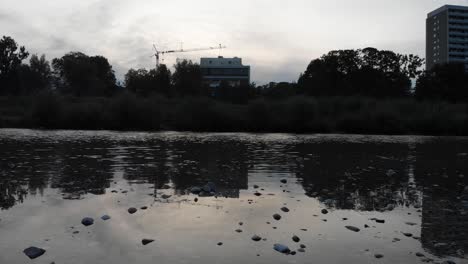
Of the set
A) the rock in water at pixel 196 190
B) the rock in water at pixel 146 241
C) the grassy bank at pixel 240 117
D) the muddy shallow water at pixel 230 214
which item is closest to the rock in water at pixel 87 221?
the muddy shallow water at pixel 230 214

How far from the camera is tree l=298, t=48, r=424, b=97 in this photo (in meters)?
120

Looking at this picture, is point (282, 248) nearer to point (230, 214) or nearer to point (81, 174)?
point (230, 214)

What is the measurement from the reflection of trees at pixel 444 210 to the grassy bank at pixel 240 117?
1992 inches

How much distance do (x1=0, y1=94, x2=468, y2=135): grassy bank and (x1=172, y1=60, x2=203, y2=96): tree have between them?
5013cm

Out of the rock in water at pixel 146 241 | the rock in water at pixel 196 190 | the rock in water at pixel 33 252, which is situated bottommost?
the rock in water at pixel 146 241

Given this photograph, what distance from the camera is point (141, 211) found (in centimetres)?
1255

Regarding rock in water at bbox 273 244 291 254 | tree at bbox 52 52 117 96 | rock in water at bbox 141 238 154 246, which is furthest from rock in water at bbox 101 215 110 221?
tree at bbox 52 52 117 96

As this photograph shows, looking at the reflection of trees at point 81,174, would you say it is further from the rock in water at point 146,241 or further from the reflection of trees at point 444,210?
the reflection of trees at point 444,210

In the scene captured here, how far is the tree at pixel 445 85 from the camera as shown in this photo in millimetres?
112312

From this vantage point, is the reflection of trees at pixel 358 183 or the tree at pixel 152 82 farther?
the tree at pixel 152 82

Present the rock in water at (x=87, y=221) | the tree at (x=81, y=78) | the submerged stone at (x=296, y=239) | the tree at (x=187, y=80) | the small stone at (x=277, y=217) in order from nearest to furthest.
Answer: the submerged stone at (x=296, y=239) < the rock in water at (x=87, y=221) < the small stone at (x=277, y=217) < the tree at (x=187, y=80) < the tree at (x=81, y=78)

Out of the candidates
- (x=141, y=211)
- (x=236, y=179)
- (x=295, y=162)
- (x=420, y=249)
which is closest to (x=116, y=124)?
(x=295, y=162)

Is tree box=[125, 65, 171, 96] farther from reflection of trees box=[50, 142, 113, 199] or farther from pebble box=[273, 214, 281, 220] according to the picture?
pebble box=[273, 214, 281, 220]

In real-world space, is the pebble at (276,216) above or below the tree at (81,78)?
below
